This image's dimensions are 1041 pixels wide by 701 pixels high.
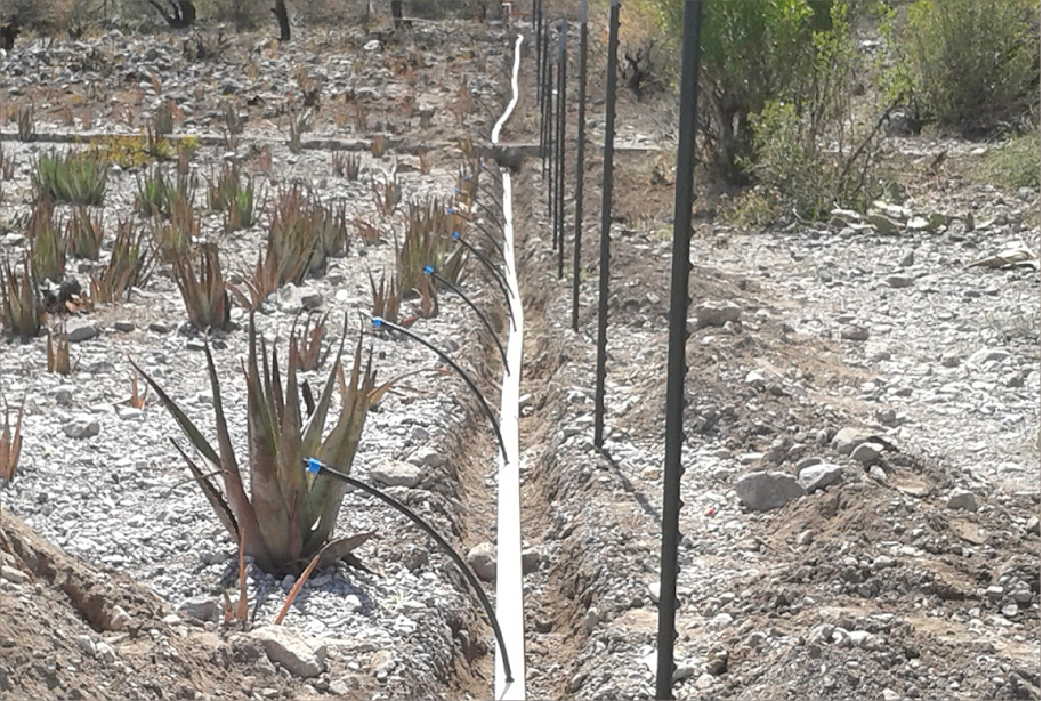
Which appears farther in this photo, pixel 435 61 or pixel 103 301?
pixel 435 61

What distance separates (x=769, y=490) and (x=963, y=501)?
607 mm

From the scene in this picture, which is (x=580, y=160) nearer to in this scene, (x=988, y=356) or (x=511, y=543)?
(x=988, y=356)

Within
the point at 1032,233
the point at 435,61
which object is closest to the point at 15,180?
the point at 1032,233

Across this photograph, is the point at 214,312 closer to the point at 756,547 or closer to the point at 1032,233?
the point at 756,547

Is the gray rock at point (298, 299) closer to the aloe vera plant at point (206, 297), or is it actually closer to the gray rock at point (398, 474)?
the aloe vera plant at point (206, 297)

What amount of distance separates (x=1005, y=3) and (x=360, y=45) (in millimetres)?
11831

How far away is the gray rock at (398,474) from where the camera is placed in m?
4.73

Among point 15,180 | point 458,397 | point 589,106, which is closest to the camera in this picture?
point 458,397

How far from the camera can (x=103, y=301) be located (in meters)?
7.20

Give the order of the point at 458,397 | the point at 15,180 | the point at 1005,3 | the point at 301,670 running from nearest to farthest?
1. the point at 301,670
2. the point at 458,397
3. the point at 15,180
4. the point at 1005,3

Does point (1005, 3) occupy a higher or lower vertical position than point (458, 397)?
higher

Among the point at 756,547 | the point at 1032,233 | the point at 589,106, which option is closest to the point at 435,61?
the point at 589,106

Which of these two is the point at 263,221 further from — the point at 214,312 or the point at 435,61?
the point at 435,61

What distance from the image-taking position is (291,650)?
3428 millimetres
